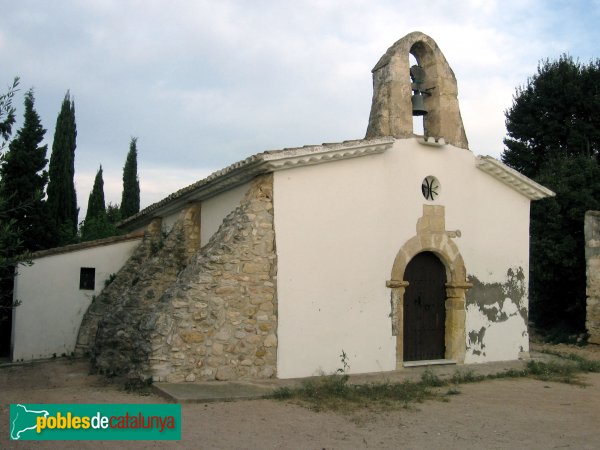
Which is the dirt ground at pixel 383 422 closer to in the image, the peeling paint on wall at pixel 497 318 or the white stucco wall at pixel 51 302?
the peeling paint on wall at pixel 497 318

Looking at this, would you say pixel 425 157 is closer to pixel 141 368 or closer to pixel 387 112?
pixel 387 112

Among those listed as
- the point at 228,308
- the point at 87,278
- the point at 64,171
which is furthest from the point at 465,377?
the point at 64,171

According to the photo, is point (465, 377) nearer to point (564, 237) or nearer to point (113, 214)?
point (564, 237)

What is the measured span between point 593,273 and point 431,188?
18.8 ft

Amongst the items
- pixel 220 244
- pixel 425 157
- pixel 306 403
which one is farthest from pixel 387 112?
pixel 306 403

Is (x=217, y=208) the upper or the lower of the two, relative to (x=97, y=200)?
lower

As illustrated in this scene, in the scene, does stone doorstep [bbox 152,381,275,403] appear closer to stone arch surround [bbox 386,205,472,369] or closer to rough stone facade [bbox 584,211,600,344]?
stone arch surround [bbox 386,205,472,369]

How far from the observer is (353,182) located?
900cm

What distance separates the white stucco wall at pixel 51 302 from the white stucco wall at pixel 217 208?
314 cm

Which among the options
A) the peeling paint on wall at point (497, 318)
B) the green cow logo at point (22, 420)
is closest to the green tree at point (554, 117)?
the peeling paint on wall at point (497, 318)

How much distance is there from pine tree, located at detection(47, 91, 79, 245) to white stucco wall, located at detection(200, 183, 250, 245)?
9062mm

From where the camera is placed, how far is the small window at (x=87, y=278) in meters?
12.1

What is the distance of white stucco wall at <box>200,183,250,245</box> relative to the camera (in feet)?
30.2

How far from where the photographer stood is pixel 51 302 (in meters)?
11.6
